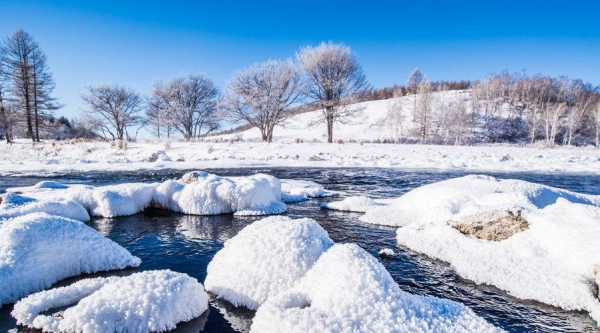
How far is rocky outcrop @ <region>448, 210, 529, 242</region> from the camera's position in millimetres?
4729

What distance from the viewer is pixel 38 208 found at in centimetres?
582

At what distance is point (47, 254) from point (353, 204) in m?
5.96

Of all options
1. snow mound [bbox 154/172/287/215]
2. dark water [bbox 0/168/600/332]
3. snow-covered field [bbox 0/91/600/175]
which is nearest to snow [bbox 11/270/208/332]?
dark water [bbox 0/168/600/332]

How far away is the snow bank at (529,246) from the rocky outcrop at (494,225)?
0.27ft

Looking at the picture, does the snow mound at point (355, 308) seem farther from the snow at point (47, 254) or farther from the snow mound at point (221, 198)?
the snow mound at point (221, 198)

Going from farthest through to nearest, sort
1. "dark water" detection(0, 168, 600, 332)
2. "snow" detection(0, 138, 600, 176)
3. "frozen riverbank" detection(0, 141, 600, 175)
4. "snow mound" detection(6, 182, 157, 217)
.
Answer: "frozen riverbank" detection(0, 141, 600, 175) < "snow" detection(0, 138, 600, 176) < "snow mound" detection(6, 182, 157, 217) < "dark water" detection(0, 168, 600, 332)

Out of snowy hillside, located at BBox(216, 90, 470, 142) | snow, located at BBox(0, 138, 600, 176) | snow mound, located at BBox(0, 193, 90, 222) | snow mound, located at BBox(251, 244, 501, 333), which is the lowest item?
snow mound, located at BBox(251, 244, 501, 333)

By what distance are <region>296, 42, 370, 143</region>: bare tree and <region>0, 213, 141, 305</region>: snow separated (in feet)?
85.5

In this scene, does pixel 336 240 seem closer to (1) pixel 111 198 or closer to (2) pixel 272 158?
(1) pixel 111 198

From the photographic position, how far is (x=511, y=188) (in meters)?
6.74

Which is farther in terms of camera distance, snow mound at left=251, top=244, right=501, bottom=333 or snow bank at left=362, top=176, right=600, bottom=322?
snow bank at left=362, top=176, right=600, bottom=322

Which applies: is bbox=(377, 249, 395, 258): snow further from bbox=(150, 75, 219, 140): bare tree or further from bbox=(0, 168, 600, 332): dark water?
bbox=(150, 75, 219, 140): bare tree

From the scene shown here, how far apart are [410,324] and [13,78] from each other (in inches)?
1461

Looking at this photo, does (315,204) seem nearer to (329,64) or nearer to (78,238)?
(78,238)
